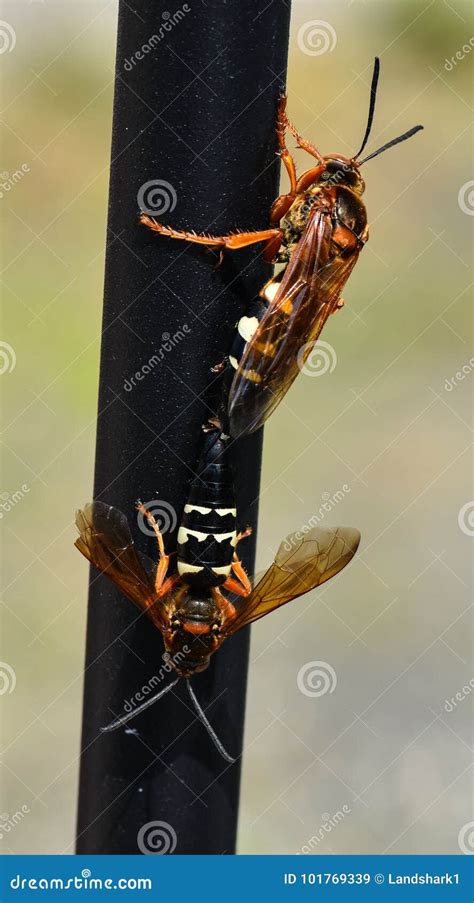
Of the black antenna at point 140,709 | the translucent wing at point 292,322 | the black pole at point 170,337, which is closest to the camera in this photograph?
the black pole at point 170,337

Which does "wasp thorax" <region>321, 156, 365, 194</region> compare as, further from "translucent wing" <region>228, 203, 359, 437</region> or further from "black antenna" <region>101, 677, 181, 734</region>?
"black antenna" <region>101, 677, 181, 734</region>

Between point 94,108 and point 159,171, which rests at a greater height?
point 94,108

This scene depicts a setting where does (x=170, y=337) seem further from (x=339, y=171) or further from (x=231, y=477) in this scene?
(x=339, y=171)

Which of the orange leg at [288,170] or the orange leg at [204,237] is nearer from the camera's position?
the orange leg at [204,237]

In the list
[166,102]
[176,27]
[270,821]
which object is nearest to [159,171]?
[166,102]

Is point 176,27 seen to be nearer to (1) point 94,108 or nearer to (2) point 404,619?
(2) point 404,619

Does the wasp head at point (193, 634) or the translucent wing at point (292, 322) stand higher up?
the translucent wing at point (292, 322)

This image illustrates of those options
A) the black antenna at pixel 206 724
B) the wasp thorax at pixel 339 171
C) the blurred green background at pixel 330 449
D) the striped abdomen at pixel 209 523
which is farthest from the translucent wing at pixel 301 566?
the blurred green background at pixel 330 449

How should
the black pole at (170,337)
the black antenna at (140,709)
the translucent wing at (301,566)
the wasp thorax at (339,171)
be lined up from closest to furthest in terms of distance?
the black pole at (170,337) < the black antenna at (140,709) < the translucent wing at (301,566) < the wasp thorax at (339,171)

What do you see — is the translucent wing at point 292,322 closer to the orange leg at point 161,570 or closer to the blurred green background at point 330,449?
the orange leg at point 161,570
